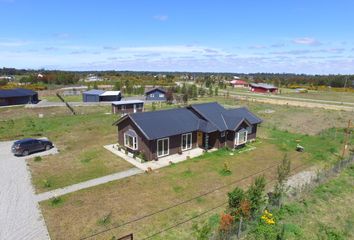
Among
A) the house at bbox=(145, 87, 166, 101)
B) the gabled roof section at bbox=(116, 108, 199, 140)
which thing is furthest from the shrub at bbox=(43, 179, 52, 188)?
the house at bbox=(145, 87, 166, 101)

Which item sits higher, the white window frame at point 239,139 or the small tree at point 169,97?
the small tree at point 169,97

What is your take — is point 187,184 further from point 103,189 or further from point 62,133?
point 62,133

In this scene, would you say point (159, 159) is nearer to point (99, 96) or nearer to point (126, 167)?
point (126, 167)

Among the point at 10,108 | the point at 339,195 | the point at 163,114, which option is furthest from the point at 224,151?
the point at 10,108

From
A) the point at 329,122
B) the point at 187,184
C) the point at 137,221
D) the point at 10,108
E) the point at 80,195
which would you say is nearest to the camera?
the point at 137,221

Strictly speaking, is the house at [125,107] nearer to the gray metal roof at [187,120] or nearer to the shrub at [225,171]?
the gray metal roof at [187,120]

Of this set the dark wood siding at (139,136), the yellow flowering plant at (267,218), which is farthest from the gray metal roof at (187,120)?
the yellow flowering plant at (267,218)

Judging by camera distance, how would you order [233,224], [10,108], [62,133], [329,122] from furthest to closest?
[10,108]
[329,122]
[62,133]
[233,224]

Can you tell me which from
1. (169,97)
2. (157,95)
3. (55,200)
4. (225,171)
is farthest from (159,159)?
(157,95)
